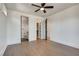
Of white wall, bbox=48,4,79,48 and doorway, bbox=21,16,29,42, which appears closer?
white wall, bbox=48,4,79,48

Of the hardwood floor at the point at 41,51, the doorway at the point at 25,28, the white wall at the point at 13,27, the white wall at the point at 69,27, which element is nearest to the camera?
the hardwood floor at the point at 41,51

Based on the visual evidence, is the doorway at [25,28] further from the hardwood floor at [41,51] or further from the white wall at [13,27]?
the hardwood floor at [41,51]

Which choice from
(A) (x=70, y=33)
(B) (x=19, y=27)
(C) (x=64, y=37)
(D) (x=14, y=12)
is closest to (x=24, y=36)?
(B) (x=19, y=27)

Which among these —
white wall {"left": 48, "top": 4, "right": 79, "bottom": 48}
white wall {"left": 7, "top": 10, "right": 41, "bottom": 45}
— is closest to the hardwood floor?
white wall {"left": 48, "top": 4, "right": 79, "bottom": 48}

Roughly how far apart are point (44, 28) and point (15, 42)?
157 inches

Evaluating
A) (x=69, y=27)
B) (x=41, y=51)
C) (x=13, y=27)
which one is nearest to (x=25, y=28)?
(x=13, y=27)

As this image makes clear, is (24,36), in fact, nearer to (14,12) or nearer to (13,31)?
(13,31)

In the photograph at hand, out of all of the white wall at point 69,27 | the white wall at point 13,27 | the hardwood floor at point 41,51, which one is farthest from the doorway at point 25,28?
the white wall at point 69,27

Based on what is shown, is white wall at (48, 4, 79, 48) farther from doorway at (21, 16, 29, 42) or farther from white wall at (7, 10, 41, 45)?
white wall at (7, 10, 41, 45)

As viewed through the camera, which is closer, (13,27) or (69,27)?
(69,27)

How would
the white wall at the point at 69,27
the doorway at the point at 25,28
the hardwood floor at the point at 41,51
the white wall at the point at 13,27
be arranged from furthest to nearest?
the doorway at the point at 25,28
the white wall at the point at 13,27
the white wall at the point at 69,27
the hardwood floor at the point at 41,51

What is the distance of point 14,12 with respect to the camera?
19.3 feet

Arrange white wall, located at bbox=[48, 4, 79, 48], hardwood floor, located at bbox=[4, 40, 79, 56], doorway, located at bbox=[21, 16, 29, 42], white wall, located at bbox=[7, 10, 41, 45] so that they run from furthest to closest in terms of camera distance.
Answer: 1. doorway, located at bbox=[21, 16, 29, 42]
2. white wall, located at bbox=[7, 10, 41, 45]
3. white wall, located at bbox=[48, 4, 79, 48]
4. hardwood floor, located at bbox=[4, 40, 79, 56]

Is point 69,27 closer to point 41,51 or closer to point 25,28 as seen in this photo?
point 41,51
